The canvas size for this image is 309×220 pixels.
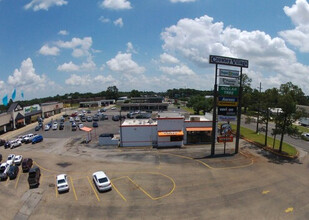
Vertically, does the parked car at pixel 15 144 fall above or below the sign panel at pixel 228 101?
below

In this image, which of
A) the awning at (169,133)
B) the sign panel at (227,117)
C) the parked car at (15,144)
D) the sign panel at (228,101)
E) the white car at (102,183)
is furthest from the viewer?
the parked car at (15,144)

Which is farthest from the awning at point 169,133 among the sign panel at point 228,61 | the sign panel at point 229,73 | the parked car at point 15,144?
the parked car at point 15,144

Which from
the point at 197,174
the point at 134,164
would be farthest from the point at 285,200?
the point at 134,164

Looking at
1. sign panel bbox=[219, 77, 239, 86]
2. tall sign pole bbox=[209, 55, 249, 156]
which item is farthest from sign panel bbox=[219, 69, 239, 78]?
sign panel bbox=[219, 77, 239, 86]

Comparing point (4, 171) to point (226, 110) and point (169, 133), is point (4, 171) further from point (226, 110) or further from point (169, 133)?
point (226, 110)

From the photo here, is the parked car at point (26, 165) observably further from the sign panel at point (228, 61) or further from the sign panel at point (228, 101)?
the sign panel at point (228, 61)

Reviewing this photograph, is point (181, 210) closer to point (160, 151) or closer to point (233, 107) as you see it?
point (160, 151)

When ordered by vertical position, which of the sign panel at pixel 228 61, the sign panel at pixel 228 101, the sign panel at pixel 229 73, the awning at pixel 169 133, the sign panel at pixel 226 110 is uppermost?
the sign panel at pixel 228 61

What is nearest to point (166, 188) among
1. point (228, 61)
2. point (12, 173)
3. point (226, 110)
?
point (226, 110)
